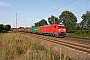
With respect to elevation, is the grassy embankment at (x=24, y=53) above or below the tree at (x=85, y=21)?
below

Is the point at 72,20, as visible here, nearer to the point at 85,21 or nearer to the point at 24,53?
the point at 85,21

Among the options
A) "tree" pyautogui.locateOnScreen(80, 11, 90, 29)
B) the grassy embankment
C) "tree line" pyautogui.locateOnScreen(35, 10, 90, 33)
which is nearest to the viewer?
the grassy embankment

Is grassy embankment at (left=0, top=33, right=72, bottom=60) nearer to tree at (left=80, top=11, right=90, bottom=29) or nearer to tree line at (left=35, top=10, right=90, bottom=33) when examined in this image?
tree line at (left=35, top=10, right=90, bottom=33)

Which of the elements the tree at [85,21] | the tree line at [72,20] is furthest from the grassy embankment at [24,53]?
the tree at [85,21]

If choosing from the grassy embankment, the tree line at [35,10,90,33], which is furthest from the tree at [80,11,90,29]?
the grassy embankment

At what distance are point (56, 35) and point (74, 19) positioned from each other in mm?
60964

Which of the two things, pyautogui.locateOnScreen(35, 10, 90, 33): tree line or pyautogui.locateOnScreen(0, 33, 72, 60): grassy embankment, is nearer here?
pyautogui.locateOnScreen(0, 33, 72, 60): grassy embankment

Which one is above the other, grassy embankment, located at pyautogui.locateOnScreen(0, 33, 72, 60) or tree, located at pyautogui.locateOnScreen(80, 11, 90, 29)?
tree, located at pyautogui.locateOnScreen(80, 11, 90, 29)

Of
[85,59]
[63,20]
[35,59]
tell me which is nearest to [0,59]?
[35,59]

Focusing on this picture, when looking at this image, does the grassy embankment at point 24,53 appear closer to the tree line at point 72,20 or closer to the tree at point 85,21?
the tree line at point 72,20

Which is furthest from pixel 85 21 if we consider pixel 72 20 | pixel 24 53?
pixel 24 53

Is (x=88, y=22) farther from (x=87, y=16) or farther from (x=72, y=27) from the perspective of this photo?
(x=72, y=27)

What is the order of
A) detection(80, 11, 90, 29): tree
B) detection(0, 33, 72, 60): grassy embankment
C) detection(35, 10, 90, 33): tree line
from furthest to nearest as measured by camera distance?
1. detection(80, 11, 90, 29): tree
2. detection(35, 10, 90, 33): tree line
3. detection(0, 33, 72, 60): grassy embankment

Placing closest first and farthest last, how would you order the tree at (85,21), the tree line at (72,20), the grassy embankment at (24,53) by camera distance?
the grassy embankment at (24,53)
the tree line at (72,20)
the tree at (85,21)
